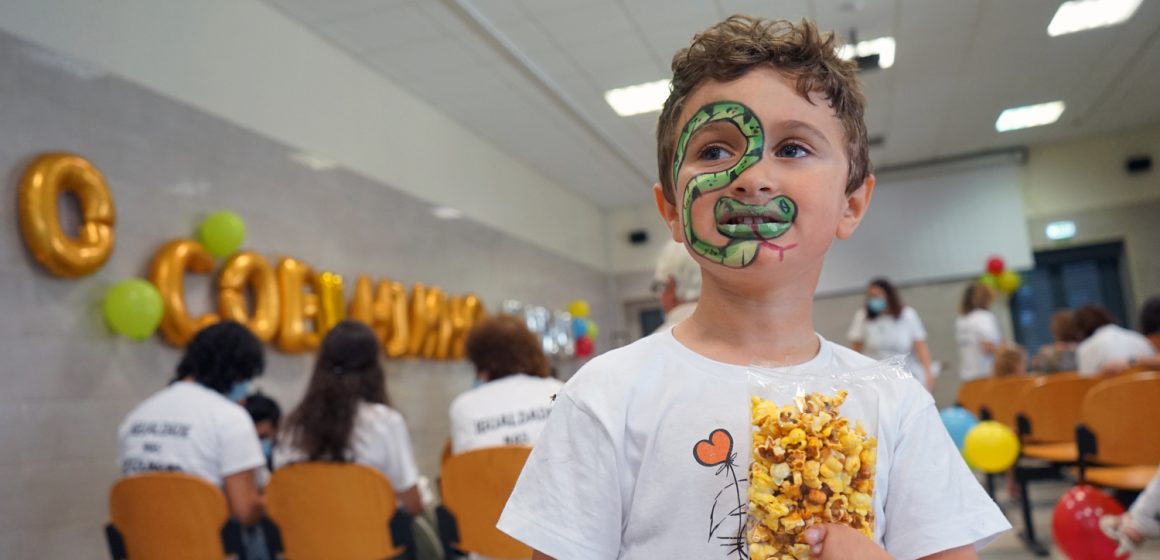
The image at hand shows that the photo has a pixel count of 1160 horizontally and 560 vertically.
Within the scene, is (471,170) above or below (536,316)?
above

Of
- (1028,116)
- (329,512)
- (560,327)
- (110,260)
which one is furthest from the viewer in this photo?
(560,327)

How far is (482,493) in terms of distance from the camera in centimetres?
239

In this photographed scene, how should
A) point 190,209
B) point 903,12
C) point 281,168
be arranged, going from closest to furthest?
point 190,209
point 281,168
point 903,12

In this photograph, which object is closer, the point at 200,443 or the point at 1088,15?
the point at 200,443

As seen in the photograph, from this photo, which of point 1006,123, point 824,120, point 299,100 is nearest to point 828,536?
point 824,120

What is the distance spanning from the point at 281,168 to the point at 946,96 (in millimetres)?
5754

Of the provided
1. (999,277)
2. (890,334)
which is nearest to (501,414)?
(890,334)

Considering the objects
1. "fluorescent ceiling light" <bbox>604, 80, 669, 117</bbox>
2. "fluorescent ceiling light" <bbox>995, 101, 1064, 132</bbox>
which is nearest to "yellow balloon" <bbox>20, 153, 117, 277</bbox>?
"fluorescent ceiling light" <bbox>604, 80, 669, 117</bbox>

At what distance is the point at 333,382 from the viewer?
2.84m

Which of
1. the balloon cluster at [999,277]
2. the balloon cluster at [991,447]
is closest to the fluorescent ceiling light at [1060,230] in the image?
the balloon cluster at [999,277]

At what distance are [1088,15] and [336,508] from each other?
6025mm

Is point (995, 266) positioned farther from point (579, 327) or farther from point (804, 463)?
point (804, 463)

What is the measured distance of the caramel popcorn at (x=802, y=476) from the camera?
686mm

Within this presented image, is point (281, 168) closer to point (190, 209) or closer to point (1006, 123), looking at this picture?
point (190, 209)
